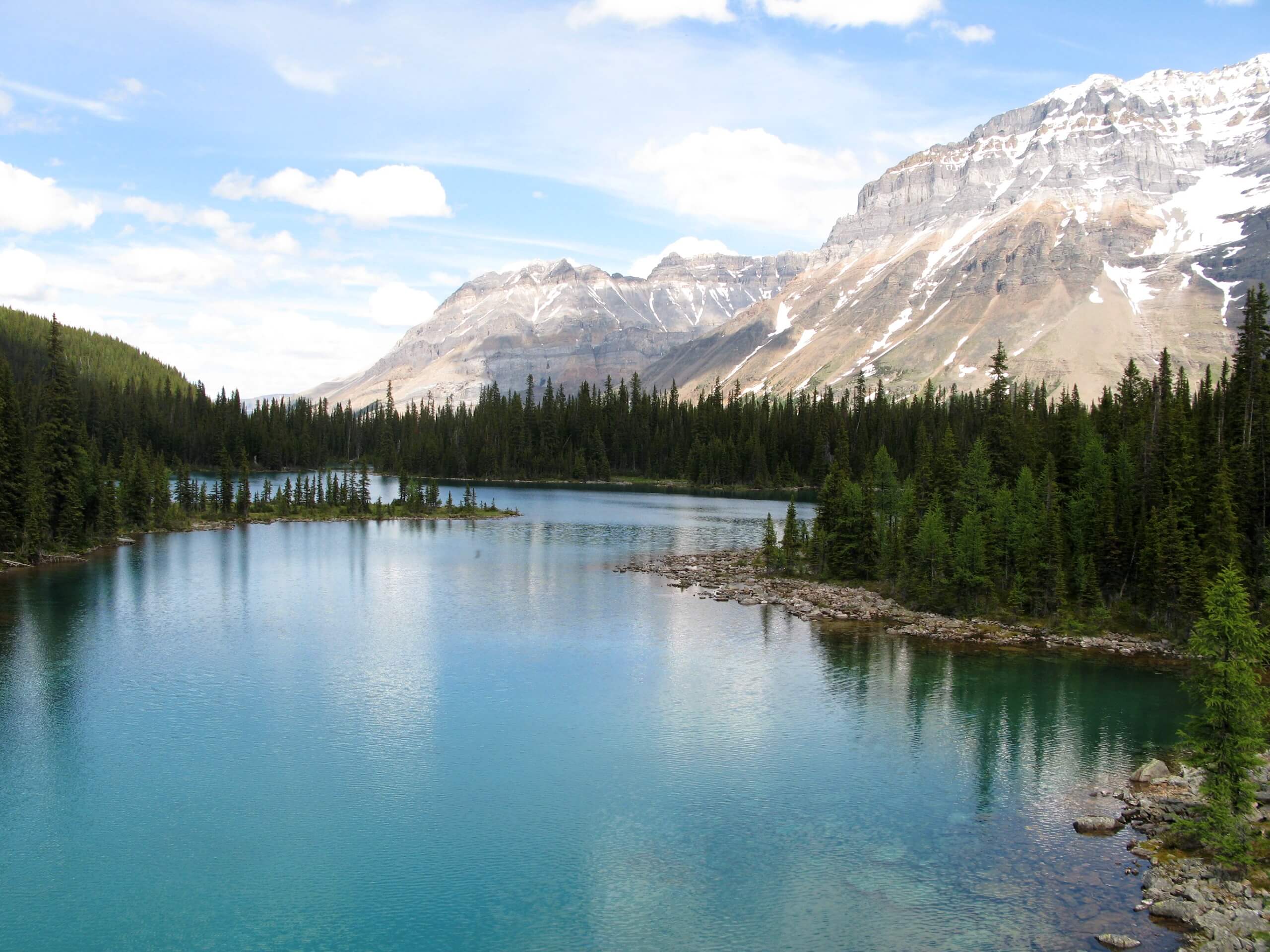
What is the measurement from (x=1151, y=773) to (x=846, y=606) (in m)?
33.2

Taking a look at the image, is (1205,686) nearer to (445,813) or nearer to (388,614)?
(445,813)

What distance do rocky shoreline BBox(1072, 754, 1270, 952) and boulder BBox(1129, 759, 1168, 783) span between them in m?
0.04

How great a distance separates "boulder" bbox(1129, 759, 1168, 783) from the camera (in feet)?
123

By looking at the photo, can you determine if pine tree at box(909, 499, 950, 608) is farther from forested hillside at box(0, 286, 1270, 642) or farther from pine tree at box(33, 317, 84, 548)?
pine tree at box(33, 317, 84, 548)

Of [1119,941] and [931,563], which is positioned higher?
[931,563]

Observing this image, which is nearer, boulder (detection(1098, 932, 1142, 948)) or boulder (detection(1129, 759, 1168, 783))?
boulder (detection(1098, 932, 1142, 948))

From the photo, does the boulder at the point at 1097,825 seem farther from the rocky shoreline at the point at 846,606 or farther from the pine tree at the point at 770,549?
the pine tree at the point at 770,549

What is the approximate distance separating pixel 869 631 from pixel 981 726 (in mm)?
18098

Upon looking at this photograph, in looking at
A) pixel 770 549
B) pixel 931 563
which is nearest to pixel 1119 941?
pixel 931 563

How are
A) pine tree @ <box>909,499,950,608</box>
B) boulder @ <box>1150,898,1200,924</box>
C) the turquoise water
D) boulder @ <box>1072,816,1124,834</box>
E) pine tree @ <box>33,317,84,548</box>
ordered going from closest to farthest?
1. boulder @ <box>1150,898,1200,924</box>
2. the turquoise water
3. boulder @ <box>1072,816,1124,834</box>
4. pine tree @ <box>909,499,950,608</box>
5. pine tree @ <box>33,317,84,548</box>

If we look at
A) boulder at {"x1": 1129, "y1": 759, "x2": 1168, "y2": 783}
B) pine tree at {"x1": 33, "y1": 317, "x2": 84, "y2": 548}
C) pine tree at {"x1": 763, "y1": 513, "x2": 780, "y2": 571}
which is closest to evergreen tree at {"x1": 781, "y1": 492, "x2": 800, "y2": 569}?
pine tree at {"x1": 763, "y1": 513, "x2": 780, "y2": 571}

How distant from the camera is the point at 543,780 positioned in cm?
3741

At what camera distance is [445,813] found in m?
34.1

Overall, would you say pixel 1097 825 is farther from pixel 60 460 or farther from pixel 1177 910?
pixel 60 460
